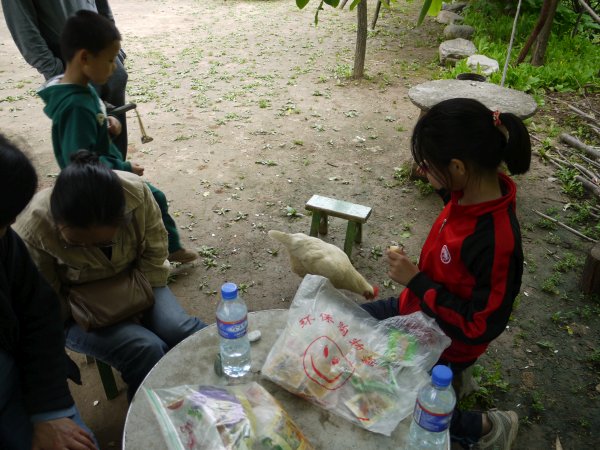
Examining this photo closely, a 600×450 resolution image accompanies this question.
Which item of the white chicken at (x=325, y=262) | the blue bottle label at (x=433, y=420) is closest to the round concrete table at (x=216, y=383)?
the blue bottle label at (x=433, y=420)

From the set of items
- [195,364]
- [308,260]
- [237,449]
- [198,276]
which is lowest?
[198,276]

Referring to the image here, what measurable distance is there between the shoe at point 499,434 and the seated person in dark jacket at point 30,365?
1838 millimetres

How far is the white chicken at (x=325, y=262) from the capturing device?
3.08 metres

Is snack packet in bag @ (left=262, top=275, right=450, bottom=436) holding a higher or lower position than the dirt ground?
higher

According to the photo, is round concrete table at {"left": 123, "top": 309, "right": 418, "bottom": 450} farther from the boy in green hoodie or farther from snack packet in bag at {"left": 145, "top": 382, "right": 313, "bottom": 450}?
the boy in green hoodie

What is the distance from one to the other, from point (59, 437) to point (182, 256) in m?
1.98

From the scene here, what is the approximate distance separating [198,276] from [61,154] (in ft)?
4.65

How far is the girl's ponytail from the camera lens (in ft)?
→ 5.74

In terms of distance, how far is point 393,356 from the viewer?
1.77m

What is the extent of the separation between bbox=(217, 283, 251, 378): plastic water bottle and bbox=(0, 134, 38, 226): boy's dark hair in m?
0.75

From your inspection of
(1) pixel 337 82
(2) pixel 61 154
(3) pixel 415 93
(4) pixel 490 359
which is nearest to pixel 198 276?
(2) pixel 61 154

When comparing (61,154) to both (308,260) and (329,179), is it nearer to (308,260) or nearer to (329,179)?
(308,260)

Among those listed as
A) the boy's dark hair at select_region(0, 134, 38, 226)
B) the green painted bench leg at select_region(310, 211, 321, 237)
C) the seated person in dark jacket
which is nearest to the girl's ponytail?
the boy's dark hair at select_region(0, 134, 38, 226)

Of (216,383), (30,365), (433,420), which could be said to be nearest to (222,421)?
(216,383)
